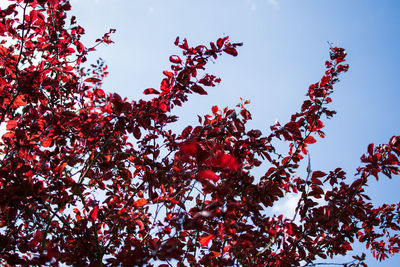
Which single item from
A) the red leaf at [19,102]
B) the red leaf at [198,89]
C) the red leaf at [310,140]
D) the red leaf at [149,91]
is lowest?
the red leaf at [19,102]

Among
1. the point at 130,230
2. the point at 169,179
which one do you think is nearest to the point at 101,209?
the point at 130,230

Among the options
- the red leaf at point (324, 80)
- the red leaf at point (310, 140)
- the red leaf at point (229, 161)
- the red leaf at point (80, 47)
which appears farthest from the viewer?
the red leaf at point (80, 47)

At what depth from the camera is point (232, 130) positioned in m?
2.66

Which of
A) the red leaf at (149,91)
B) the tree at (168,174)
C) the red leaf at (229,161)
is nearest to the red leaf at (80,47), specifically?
the tree at (168,174)

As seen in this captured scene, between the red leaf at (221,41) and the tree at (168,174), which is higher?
the red leaf at (221,41)

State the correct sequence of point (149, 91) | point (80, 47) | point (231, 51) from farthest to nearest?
point (80, 47) < point (149, 91) < point (231, 51)

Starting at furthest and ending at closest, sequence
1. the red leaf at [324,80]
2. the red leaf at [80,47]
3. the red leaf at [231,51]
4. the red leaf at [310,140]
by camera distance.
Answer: the red leaf at [80,47] → the red leaf at [324,80] → the red leaf at [310,140] → the red leaf at [231,51]

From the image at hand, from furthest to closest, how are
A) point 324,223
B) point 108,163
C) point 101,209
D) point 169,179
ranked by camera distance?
1. point 101,209
2. point 108,163
3. point 169,179
4. point 324,223

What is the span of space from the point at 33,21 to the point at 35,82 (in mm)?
717

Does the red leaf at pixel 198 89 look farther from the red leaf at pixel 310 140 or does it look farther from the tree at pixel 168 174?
the red leaf at pixel 310 140

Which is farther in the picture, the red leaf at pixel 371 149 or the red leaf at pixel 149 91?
the red leaf at pixel 149 91

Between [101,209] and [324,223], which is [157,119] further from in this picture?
[324,223]

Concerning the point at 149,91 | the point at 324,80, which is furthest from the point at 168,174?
the point at 324,80

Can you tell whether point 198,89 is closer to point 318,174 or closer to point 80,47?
point 318,174
